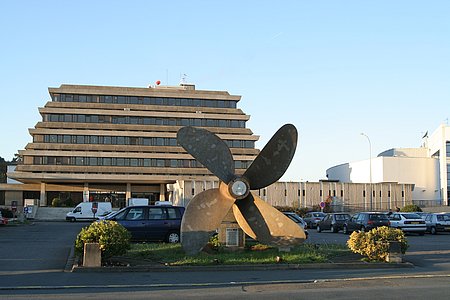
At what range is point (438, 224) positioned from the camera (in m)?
35.1

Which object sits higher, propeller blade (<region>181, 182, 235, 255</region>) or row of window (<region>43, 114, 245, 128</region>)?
row of window (<region>43, 114, 245, 128</region>)

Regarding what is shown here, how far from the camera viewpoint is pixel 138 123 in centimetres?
8638

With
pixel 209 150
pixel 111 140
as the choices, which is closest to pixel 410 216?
pixel 209 150

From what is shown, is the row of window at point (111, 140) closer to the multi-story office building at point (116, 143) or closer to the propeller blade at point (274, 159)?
the multi-story office building at point (116, 143)

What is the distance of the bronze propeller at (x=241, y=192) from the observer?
54.9 feet

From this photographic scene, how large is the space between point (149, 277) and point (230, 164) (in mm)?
4723

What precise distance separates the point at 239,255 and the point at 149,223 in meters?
6.22

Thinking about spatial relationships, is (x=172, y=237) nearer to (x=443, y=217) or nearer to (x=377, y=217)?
(x=377, y=217)

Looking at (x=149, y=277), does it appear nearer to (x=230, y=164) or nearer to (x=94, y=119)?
(x=230, y=164)

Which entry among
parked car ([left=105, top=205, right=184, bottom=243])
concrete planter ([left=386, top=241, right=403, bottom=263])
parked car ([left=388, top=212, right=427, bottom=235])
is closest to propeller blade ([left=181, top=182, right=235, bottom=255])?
concrete planter ([left=386, top=241, right=403, bottom=263])

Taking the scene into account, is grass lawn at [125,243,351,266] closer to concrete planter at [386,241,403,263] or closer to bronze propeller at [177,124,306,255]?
bronze propeller at [177,124,306,255]

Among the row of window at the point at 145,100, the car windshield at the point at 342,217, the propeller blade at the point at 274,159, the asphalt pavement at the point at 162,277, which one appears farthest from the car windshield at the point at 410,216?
the row of window at the point at 145,100

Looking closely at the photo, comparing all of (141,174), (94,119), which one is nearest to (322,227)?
(141,174)

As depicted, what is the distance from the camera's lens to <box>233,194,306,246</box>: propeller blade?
16875 millimetres
